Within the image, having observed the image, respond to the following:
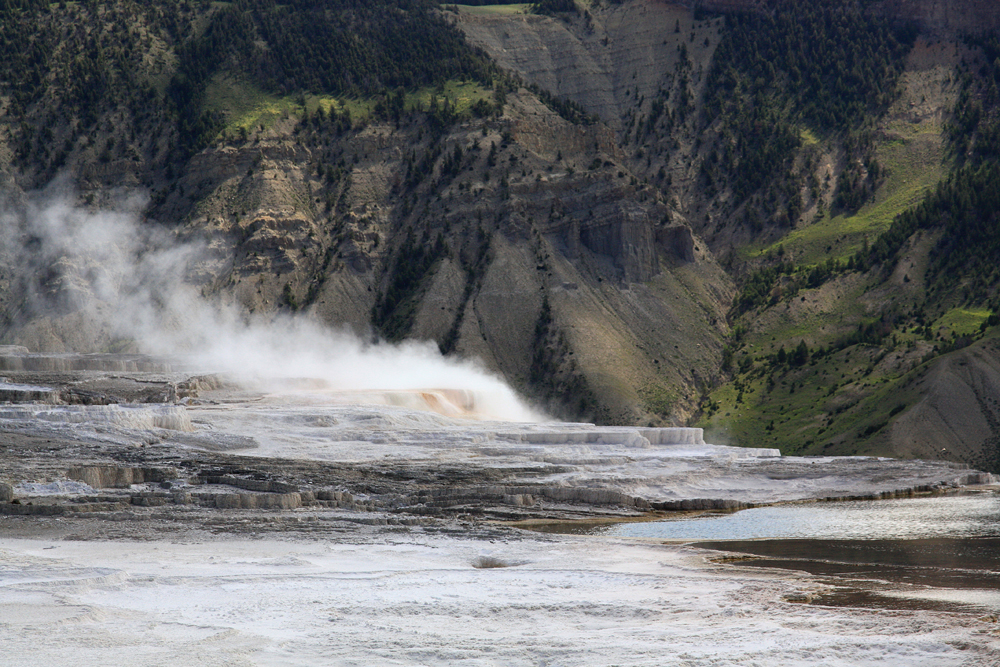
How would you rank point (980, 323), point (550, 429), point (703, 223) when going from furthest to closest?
point (703, 223) → point (980, 323) → point (550, 429)

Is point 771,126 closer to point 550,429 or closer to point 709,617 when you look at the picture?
point 550,429

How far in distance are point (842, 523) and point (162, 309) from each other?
8424 cm

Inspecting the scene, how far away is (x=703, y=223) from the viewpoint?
14600 centimetres

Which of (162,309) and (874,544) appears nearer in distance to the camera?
(874,544)

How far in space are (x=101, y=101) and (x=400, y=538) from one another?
359 ft

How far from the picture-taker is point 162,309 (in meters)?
114

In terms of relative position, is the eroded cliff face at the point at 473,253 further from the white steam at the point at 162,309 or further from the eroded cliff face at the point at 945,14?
the eroded cliff face at the point at 945,14

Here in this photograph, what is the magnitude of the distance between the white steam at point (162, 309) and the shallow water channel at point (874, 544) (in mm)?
49023

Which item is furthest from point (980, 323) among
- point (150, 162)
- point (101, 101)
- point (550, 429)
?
point (101, 101)

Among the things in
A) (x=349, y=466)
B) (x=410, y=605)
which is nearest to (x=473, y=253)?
(x=349, y=466)

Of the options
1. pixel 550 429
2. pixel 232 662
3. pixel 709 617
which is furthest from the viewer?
pixel 550 429

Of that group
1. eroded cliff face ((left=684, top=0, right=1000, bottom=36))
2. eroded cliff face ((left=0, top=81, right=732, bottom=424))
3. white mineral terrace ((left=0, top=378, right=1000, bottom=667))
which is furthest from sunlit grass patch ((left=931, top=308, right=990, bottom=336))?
eroded cliff face ((left=684, top=0, right=1000, bottom=36))

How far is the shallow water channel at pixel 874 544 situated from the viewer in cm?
3034

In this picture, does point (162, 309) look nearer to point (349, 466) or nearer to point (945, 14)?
point (349, 466)
